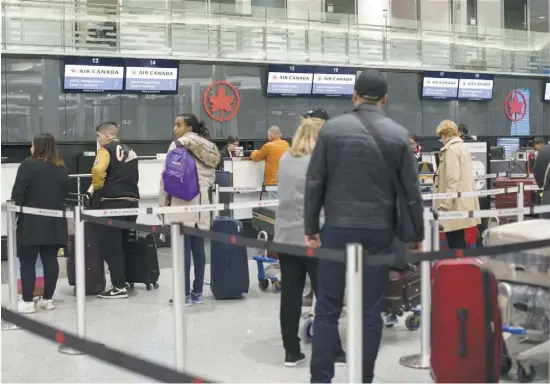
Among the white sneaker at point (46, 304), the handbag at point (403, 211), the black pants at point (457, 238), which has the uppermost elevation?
the handbag at point (403, 211)

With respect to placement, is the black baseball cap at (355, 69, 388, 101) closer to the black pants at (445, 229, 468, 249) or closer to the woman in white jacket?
the woman in white jacket

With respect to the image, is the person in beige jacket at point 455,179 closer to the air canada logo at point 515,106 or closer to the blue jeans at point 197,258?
the blue jeans at point 197,258

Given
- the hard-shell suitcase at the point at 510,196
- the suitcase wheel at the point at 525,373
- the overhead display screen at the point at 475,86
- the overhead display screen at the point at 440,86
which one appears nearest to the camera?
the suitcase wheel at the point at 525,373

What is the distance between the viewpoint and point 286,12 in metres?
17.2

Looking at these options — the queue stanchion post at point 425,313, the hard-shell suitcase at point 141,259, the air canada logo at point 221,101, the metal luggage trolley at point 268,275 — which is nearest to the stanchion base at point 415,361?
the queue stanchion post at point 425,313

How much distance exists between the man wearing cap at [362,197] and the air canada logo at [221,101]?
1215 cm

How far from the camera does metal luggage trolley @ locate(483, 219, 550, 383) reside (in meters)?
4.82

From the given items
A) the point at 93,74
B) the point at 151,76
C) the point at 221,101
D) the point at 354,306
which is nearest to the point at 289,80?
the point at 221,101

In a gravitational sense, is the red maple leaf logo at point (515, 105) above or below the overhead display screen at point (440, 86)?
below

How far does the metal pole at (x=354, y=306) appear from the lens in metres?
3.49

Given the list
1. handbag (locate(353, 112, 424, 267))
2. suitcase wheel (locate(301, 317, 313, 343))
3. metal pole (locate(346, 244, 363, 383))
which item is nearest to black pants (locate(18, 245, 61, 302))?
suitcase wheel (locate(301, 317, 313, 343))

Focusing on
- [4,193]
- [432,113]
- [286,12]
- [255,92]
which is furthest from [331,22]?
[4,193]

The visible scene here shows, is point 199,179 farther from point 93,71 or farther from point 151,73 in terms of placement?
point 151,73

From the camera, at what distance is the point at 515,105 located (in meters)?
→ 21.2
